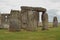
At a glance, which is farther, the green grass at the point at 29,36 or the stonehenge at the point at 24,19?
the stonehenge at the point at 24,19

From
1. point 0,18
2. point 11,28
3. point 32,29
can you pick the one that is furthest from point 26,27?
point 0,18

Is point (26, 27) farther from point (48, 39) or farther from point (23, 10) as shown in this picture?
point (48, 39)

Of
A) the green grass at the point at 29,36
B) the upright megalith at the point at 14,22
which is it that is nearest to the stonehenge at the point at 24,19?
the upright megalith at the point at 14,22

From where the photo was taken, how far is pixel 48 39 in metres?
20.8

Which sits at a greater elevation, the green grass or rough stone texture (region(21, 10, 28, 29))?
rough stone texture (region(21, 10, 28, 29))

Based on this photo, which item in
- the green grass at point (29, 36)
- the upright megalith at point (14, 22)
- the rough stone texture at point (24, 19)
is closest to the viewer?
the green grass at point (29, 36)

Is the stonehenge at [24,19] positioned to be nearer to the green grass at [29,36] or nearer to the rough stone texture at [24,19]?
the rough stone texture at [24,19]

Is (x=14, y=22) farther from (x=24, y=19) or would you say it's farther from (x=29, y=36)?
(x=29, y=36)

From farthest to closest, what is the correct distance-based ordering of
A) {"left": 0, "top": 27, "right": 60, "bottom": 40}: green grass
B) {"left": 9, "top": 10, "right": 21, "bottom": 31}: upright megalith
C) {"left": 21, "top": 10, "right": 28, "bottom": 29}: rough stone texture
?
{"left": 21, "top": 10, "right": 28, "bottom": 29}: rough stone texture → {"left": 9, "top": 10, "right": 21, "bottom": 31}: upright megalith → {"left": 0, "top": 27, "right": 60, "bottom": 40}: green grass

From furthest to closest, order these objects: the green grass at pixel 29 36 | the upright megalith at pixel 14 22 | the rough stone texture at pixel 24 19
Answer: the rough stone texture at pixel 24 19 < the upright megalith at pixel 14 22 < the green grass at pixel 29 36

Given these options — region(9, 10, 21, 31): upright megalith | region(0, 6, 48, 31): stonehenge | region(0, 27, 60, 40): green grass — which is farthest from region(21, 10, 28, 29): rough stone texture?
region(0, 27, 60, 40): green grass

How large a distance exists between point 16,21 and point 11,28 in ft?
3.85

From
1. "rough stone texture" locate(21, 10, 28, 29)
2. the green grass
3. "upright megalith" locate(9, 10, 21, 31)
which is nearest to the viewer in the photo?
the green grass

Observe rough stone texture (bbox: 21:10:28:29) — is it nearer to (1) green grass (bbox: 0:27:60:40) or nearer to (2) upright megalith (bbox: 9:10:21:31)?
(2) upright megalith (bbox: 9:10:21:31)
